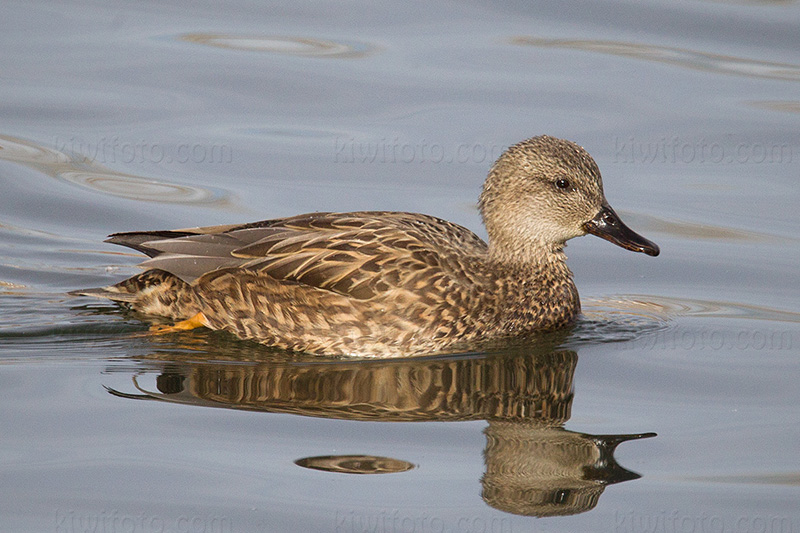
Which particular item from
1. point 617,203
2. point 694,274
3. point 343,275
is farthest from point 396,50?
point 343,275

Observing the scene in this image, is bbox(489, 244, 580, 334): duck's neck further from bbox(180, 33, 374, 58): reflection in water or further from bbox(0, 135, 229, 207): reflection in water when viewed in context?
bbox(180, 33, 374, 58): reflection in water

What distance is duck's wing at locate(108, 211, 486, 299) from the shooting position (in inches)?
361

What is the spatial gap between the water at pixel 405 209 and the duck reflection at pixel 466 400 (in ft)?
0.08

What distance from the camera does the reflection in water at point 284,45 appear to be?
1548cm

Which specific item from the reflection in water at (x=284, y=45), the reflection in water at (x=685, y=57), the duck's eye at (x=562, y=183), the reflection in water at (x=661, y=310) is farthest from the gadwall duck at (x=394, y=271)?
the reflection in water at (x=685, y=57)

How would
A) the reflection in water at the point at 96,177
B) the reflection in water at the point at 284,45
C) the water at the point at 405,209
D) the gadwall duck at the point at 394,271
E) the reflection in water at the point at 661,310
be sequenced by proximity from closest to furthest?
the water at the point at 405,209, the gadwall duck at the point at 394,271, the reflection in water at the point at 661,310, the reflection in water at the point at 96,177, the reflection in water at the point at 284,45

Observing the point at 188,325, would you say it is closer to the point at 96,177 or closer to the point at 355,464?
the point at 355,464

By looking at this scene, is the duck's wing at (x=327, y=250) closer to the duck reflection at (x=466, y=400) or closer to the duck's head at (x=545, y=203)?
the duck's head at (x=545, y=203)

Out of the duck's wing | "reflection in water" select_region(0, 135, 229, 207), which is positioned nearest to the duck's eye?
the duck's wing

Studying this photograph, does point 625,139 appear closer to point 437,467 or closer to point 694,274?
point 694,274

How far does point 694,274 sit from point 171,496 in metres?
5.75

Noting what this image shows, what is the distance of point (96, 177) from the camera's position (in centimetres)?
1279

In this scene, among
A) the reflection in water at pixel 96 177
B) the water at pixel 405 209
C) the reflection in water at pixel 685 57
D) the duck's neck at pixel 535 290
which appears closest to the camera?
the water at pixel 405 209

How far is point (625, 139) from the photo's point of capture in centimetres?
1351
